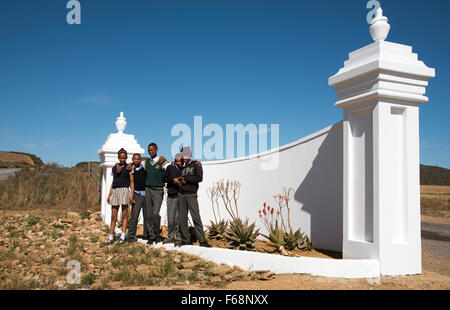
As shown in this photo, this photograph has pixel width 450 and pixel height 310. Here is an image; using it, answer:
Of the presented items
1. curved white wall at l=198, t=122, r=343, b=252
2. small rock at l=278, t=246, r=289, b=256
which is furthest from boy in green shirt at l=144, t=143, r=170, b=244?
small rock at l=278, t=246, r=289, b=256

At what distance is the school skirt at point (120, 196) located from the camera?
7.56m

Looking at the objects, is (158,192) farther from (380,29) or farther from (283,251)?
(380,29)

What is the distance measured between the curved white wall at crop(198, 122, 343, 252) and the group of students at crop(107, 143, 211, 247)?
5.73 ft

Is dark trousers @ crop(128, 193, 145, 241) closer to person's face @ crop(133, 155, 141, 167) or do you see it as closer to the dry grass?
person's face @ crop(133, 155, 141, 167)

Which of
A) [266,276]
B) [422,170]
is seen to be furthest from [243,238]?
[422,170]

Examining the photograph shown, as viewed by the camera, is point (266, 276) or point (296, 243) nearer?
point (266, 276)

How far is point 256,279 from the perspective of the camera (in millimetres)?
4891

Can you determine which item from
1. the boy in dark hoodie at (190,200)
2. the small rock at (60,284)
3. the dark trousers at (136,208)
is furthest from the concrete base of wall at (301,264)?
the small rock at (60,284)

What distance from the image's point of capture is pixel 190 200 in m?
6.68

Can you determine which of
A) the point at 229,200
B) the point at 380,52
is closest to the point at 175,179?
the point at 229,200

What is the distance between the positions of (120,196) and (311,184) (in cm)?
375

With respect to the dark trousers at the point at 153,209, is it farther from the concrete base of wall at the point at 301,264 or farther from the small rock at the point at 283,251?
the small rock at the point at 283,251

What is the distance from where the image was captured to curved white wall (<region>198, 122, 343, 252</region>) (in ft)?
20.2
